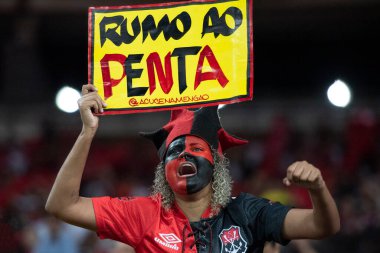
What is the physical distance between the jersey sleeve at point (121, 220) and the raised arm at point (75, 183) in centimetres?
5

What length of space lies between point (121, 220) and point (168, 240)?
221 millimetres

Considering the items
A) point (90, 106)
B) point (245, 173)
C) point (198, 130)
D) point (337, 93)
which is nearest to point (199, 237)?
point (198, 130)

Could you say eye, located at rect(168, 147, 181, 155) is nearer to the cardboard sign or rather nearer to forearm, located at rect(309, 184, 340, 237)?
the cardboard sign

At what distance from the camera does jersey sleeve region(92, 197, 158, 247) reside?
4.16 metres

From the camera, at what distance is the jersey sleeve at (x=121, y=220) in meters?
A: 4.16

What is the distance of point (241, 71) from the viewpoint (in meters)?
4.28

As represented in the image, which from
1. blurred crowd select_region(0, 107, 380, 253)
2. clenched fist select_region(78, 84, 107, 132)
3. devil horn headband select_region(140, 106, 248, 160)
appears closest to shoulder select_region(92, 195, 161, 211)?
devil horn headband select_region(140, 106, 248, 160)

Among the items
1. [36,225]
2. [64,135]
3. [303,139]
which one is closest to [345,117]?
[303,139]

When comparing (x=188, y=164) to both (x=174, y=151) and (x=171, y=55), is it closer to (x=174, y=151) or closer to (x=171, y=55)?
(x=174, y=151)

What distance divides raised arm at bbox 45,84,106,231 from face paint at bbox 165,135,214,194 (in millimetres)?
390

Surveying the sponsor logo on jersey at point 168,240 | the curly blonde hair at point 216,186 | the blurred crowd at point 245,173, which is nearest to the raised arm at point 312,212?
the curly blonde hair at point 216,186

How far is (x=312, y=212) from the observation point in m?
3.93

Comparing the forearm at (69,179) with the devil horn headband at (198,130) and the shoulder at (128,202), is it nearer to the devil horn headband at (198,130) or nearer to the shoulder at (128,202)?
the shoulder at (128,202)

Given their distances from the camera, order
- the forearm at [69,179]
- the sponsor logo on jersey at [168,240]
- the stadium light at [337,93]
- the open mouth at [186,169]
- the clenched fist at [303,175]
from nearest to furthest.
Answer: the clenched fist at [303,175]
the forearm at [69,179]
the sponsor logo on jersey at [168,240]
the open mouth at [186,169]
the stadium light at [337,93]
